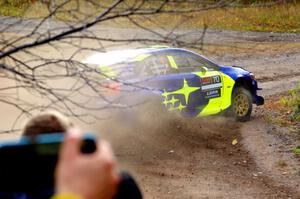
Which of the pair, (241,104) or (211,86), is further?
(241,104)

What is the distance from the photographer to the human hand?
140 cm

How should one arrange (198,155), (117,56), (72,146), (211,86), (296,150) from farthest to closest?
(211,86) → (296,150) → (198,155) → (117,56) → (72,146)

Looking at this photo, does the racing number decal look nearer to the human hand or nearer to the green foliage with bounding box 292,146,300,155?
the green foliage with bounding box 292,146,300,155

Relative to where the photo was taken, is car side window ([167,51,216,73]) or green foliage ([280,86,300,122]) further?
green foliage ([280,86,300,122])

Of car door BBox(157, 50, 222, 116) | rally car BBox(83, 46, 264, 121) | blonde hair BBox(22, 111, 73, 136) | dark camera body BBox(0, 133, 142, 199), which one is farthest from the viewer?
car door BBox(157, 50, 222, 116)

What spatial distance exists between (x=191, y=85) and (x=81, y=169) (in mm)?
10675

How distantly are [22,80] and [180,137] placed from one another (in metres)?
8.20

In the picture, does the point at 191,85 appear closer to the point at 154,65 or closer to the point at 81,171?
the point at 154,65

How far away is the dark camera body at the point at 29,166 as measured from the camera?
177 centimetres

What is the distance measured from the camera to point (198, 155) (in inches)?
447

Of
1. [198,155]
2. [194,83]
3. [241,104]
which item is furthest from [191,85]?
[241,104]

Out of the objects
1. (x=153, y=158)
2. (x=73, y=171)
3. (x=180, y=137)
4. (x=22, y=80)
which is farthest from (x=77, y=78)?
(x=180, y=137)

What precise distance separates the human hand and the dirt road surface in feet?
24.7

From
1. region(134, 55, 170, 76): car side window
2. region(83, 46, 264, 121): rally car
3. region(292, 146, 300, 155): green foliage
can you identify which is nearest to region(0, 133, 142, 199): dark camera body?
region(83, 46, 264, 121): rally car
